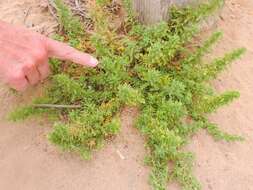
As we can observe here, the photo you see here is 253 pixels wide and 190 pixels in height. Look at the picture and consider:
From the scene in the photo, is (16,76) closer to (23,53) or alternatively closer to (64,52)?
(23,53)

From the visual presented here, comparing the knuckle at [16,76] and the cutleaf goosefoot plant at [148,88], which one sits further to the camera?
the cutleaf goosefoot plant at [148,88]

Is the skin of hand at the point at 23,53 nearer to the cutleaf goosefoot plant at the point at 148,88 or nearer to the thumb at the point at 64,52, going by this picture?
the thumb at the point at 64,52

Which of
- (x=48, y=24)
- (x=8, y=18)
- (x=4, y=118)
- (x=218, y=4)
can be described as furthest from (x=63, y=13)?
(x=218, y=4)

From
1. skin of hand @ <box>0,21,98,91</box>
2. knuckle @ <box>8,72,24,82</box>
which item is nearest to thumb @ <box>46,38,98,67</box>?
skin of hand @ <box>0,21,98,91</box>

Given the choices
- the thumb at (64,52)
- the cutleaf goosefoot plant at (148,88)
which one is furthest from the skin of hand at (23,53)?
the cutleaf goosefoot plant at (148,88)

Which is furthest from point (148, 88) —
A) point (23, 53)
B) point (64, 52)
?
point (23, 53)

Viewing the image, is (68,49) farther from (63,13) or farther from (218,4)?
(218,4)
